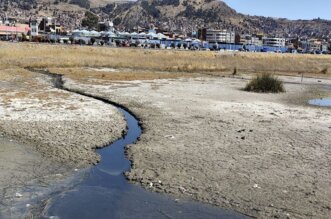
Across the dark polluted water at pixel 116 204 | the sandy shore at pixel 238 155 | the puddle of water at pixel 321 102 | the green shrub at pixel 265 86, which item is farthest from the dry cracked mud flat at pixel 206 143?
the green shrub at pixel 265 86

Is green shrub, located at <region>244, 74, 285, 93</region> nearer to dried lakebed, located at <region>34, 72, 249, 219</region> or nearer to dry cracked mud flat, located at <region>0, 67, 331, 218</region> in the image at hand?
dry cracked mud flat, located at <region>0, 67, 331, 218</region>

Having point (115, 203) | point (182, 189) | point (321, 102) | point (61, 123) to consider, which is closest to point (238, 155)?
point (182, 189)

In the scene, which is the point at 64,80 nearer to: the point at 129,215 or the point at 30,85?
the point at 30,85

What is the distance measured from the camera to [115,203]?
10445 mm

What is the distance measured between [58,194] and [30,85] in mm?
22764

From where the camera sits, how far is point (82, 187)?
Result: 1144 cm

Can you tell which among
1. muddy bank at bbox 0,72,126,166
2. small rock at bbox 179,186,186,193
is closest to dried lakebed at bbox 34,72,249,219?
small rock at bbox 179,186,186,193

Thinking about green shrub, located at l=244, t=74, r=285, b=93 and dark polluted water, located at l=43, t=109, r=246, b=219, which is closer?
dark polluted water, located at l=43, t=109, r=246, b=219

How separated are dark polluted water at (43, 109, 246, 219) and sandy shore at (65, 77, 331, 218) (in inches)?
16.2

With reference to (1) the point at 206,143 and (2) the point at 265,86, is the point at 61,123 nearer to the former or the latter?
(1) the point at 206,143

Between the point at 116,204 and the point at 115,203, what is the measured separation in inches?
2.4

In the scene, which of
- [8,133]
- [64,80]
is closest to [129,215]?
[8,133]

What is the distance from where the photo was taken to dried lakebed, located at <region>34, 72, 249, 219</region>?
984 centimetres

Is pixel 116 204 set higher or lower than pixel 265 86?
lower
